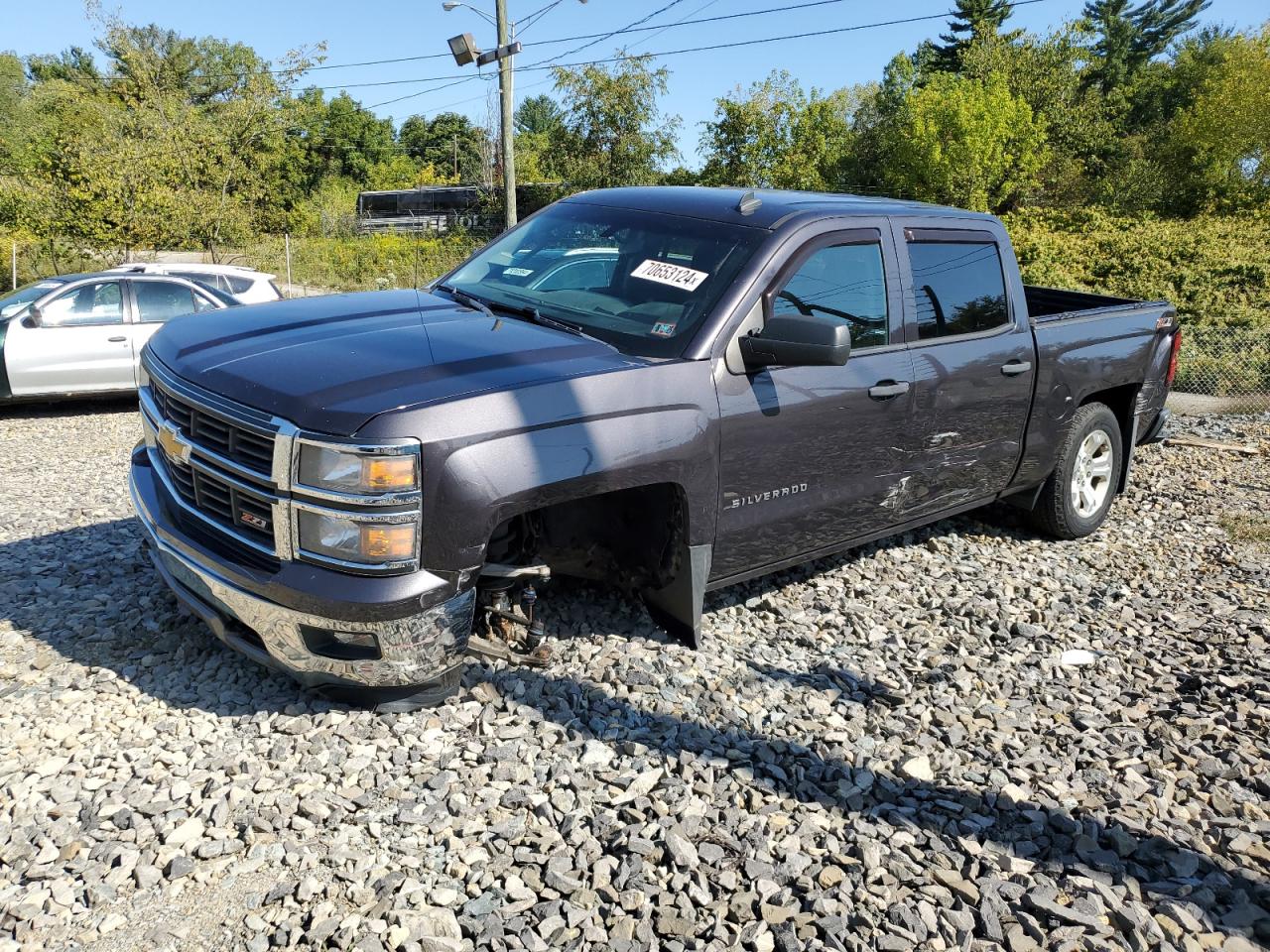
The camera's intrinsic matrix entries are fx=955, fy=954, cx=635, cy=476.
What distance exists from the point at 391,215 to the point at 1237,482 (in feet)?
154

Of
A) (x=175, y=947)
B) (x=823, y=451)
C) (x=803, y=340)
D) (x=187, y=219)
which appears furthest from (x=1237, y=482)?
(x=187, y=219)

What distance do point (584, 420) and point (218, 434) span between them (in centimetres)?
128

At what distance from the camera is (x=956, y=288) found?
4863 millimetres

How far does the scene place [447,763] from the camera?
333 centimetres

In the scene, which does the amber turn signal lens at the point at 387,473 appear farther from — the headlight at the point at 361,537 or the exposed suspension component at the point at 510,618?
the exposed suspension component at the point at 510,618

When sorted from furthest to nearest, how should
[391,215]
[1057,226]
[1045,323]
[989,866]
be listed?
[391,215] → [1057,226] → [1045,323] → [989,866]

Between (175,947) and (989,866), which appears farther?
(989,866)

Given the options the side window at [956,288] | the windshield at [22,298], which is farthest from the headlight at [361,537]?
the windshield at [22,298]

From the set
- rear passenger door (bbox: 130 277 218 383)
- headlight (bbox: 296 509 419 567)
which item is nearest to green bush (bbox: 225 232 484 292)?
rear passenger door (bbox: 130 277 218 383)

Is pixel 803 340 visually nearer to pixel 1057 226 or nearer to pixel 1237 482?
pixel 1237 482

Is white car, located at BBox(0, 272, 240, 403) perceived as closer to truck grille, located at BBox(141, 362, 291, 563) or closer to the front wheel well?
truck grille, located at BBox(141, 362, 291, 563)

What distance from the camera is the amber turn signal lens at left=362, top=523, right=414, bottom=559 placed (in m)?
3.04

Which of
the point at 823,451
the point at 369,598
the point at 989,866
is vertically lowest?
the point at 989,866

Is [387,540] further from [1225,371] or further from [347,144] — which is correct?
[347,144]
